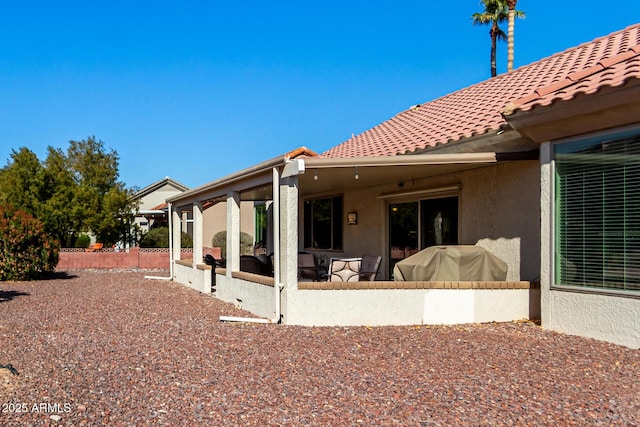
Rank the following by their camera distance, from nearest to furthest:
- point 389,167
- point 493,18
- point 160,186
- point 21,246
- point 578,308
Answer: point 578,308 → point 389,167 → point 21,246 → point 493,18 → point 160,186

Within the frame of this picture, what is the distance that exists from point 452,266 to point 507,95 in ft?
14.8

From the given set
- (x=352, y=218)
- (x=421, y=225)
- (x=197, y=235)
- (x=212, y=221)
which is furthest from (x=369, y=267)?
(x=212, y=221)

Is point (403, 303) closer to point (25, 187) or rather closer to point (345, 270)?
point (345, 270)

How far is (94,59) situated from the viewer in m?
17.1

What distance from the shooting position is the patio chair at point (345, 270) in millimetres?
9680

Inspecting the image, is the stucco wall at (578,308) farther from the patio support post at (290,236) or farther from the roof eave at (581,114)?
the patio support post at (290,236)

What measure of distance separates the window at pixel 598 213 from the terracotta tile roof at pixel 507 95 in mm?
816

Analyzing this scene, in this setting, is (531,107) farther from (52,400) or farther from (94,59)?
(94,59)

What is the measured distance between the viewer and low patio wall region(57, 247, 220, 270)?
22.4 meters

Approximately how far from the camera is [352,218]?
14.2 m

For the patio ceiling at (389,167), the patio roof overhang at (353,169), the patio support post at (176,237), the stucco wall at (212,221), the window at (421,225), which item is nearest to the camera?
the patio roof overhang at (353,169)

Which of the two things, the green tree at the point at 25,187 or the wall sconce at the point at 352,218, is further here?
the green tree at the point at 25,187

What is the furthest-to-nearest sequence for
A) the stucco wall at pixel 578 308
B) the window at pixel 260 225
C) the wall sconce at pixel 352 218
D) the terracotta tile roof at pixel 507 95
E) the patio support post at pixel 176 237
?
the window at pixel 260 225
the patio support post at pixel 176 237
the wall sconce at pixel 352 218
the terracotta tile roof at pixel 507 95
the stucco wall at pixel 578 308

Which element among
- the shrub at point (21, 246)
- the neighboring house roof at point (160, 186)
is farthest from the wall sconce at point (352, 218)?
the neighboring house roof at point (160, 186)
